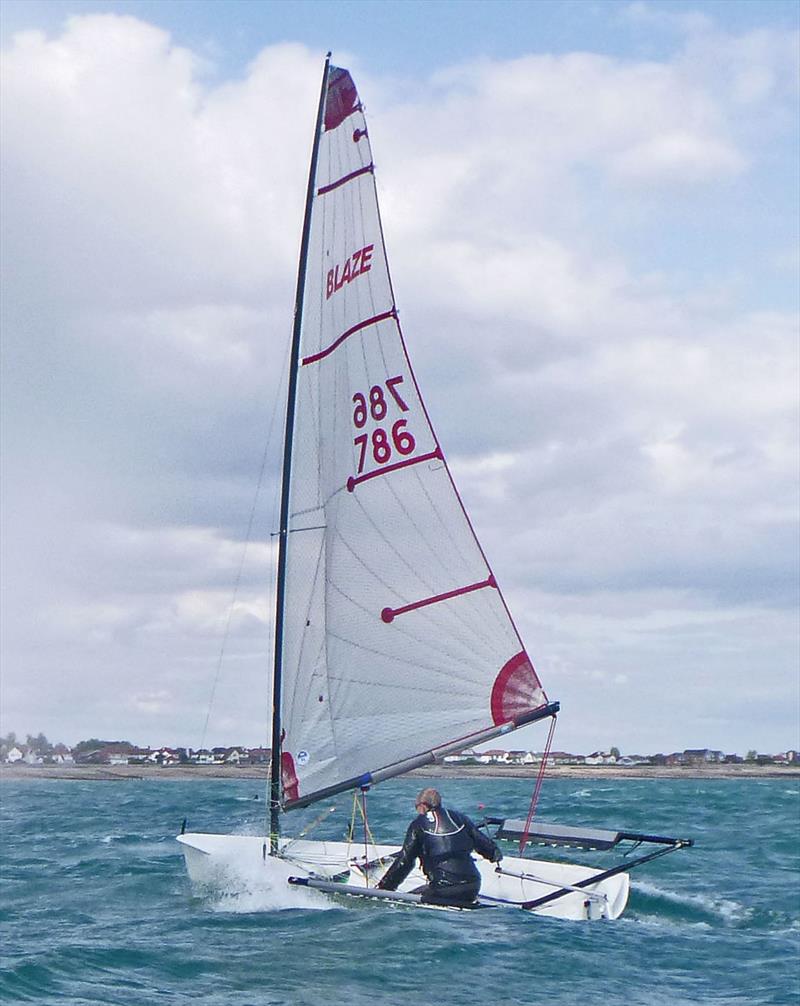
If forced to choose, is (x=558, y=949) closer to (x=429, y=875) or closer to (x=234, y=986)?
(x=429, y=875)

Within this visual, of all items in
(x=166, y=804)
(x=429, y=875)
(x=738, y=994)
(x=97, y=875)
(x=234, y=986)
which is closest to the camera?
(x=234, y=986)

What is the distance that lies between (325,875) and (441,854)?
100.0 inches

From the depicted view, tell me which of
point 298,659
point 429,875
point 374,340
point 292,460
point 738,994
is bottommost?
point 738,994

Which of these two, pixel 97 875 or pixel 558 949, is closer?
pixel 558 949

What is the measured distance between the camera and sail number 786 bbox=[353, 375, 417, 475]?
18.1 metres

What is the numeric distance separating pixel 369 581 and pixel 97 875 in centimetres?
870

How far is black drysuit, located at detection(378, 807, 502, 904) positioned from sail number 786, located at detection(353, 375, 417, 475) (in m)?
5.14

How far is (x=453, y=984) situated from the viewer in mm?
12797

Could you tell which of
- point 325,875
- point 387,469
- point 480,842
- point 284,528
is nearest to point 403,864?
point 480,842

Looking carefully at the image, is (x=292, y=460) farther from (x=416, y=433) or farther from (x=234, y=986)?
(x=234, y=986)

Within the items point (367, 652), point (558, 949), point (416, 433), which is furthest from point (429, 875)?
point (416, 433)

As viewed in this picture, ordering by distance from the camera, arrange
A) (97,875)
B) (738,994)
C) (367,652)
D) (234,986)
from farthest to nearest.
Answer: (97,875)
(367,652)
(738,994)
(234,986)

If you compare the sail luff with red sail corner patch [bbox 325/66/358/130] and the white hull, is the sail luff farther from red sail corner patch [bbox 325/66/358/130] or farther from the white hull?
red sail corner patch [bbox 325/66/358/130]

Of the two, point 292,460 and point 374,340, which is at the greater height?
point 374,340
